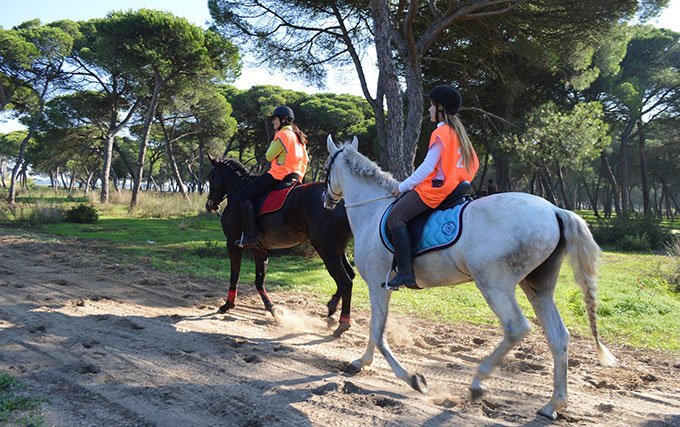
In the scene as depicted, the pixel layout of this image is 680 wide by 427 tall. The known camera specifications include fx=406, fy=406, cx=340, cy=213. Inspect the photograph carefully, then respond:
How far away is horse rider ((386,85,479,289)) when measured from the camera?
11.9 ft

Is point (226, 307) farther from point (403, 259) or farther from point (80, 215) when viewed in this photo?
point (80, 215)

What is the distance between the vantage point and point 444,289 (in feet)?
27.2

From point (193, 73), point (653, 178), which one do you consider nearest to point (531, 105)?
point (193, 73)

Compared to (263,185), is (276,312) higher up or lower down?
lower down

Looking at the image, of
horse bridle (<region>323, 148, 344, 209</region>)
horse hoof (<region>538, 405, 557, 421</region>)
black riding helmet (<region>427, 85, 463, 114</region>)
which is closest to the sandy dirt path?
horse hoof (<region>538, 405, 557, 421</region>)

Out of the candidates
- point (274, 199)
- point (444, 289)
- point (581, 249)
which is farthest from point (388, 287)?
point (444, 289)

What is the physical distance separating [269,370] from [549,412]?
244 centimetres

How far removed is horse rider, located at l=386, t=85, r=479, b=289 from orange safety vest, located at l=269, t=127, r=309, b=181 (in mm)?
2694

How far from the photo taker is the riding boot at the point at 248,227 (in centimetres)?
604

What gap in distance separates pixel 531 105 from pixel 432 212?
66.4 ft

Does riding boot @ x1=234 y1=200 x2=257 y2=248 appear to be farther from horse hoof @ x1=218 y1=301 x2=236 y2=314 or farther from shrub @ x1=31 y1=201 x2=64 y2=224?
shrub @ x1=31 y1=201 x2=64 y2=224

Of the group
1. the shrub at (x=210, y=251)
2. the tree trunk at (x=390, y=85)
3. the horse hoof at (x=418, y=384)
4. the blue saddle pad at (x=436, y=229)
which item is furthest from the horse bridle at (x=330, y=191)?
the shrub at (x=210, y=251)

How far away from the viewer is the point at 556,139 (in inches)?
532

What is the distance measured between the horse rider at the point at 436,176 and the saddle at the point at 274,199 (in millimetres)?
2573
